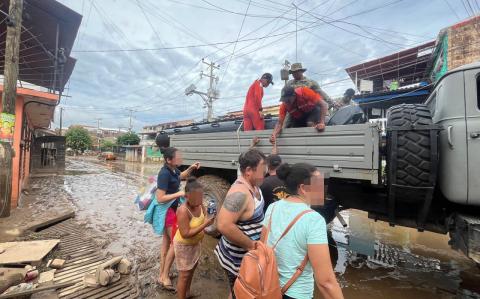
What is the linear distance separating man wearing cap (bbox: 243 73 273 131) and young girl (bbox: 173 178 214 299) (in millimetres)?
2319

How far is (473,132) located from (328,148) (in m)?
1.34

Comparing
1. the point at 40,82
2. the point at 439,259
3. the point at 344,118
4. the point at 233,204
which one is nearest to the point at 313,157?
the point at 344,118

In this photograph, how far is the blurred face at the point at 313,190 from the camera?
62.1 inches

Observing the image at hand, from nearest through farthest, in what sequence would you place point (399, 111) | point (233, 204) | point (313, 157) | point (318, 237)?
1. point (318, 237)
2. point (233, 204)
3. point (399, 111)
4. point (313, 157)

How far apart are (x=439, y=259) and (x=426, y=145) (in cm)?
297

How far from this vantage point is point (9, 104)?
19.0 ft

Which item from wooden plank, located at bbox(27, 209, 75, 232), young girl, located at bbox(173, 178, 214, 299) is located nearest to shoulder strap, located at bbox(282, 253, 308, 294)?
young girl, located at bbox(173, 178, 214, 299)

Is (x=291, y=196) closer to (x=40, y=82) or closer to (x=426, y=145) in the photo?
(x=426, y=145)

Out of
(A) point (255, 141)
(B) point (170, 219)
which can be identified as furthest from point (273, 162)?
(B) point (170, 219)

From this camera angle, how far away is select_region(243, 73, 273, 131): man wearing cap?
15.5 feet

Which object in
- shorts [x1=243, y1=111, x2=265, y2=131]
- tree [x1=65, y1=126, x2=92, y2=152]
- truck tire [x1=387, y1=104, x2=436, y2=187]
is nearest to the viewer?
truck tire [x1=387, y1=104, x2=436, y2=187]

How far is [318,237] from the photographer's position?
4.65 feet

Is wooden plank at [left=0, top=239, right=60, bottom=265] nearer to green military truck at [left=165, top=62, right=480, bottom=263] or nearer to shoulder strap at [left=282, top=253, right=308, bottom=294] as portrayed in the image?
shoulder strap at [left=282, top=253, right=308, bottom=294]

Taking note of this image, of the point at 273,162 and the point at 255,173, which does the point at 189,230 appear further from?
the point at 273,162
